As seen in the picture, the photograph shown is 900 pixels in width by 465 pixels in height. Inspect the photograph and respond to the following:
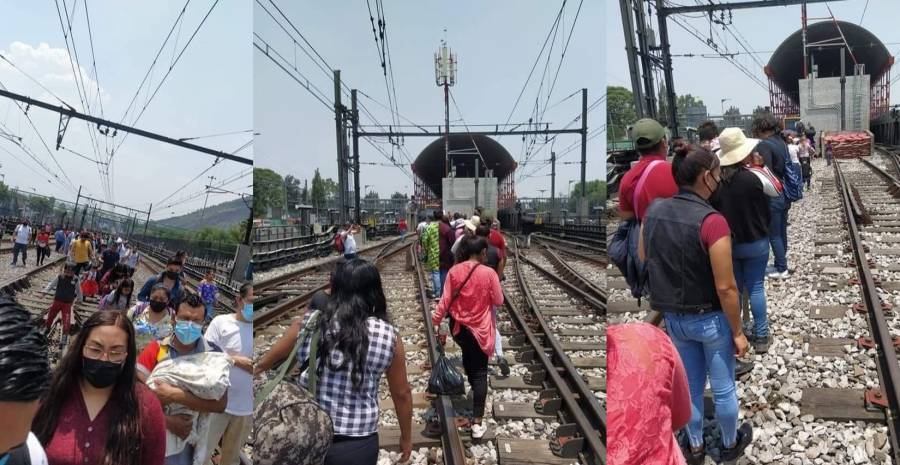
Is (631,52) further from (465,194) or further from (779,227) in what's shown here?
(779,227)

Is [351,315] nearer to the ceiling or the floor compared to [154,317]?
nearer to the ceiling

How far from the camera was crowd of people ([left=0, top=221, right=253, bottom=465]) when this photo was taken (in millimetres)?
Result: 1297

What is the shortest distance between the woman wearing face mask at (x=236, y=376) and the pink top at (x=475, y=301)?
129 centimetres

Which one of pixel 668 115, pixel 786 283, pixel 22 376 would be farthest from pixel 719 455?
pixel 668 115

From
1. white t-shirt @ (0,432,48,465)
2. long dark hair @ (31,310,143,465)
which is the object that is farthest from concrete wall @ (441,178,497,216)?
white t-shirt @ (0,432,48,465)

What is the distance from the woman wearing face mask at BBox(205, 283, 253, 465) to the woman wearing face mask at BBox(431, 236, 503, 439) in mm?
1269

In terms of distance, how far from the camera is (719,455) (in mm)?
2932

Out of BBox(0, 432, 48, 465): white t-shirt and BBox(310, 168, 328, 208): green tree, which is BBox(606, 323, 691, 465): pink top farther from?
BBox(310, 168, 328, 208): green tree

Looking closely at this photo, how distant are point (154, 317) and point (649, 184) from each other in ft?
7.27

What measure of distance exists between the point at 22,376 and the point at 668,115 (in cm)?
689

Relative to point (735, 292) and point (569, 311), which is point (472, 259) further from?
point (569, 311)

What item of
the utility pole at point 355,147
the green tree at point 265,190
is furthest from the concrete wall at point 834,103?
the green tree at point 265,190

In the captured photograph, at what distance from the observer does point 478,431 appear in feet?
9.86

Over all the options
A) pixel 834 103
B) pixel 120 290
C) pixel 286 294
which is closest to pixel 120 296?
pixel 120 290
